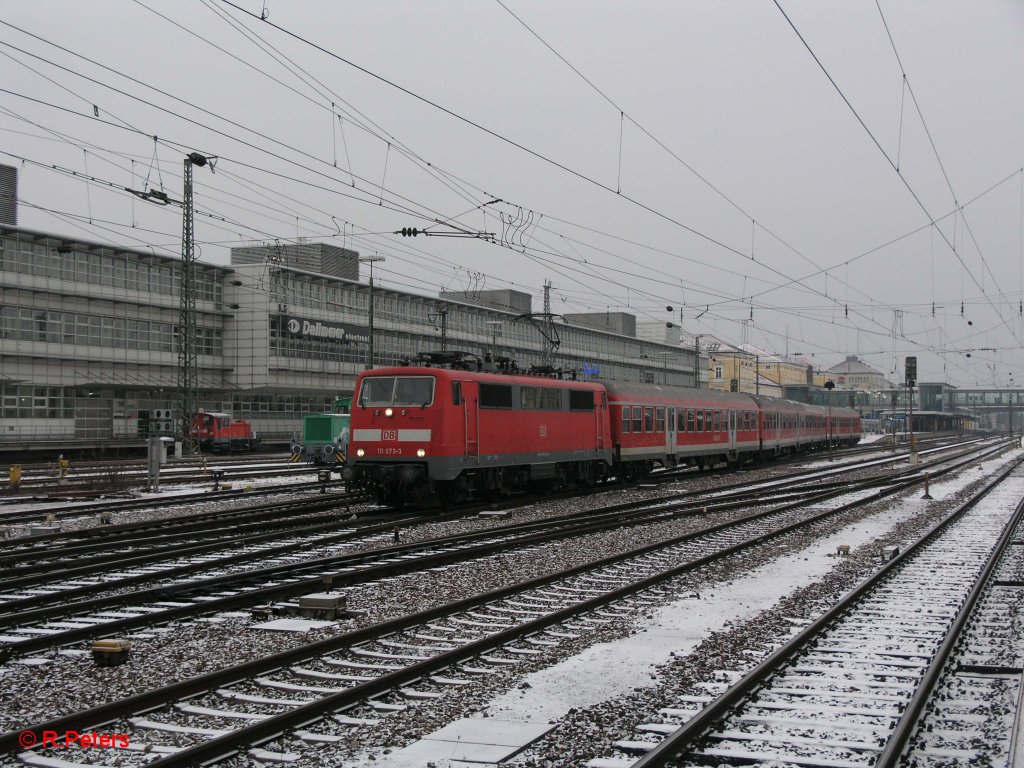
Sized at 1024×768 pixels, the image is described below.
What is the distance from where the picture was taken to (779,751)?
6477 millimetres

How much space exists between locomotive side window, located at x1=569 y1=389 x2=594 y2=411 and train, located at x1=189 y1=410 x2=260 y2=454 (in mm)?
31002

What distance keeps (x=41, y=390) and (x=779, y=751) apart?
5420 cm

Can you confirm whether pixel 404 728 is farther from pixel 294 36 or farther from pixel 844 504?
pixel 844 504

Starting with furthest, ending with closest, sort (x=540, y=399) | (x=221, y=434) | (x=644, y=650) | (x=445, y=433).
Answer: (x=221, y=434) < (x=540, y=399) < (x=445, y=433) < (x=644, y=650)

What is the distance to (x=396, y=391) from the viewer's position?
21453 millimetres

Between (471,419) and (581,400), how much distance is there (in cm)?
621

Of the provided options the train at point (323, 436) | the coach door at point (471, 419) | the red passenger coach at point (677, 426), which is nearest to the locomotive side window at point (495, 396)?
the coach door at point (471, 419)

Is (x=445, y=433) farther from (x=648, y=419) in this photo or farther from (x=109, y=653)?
(x=648, y=419)

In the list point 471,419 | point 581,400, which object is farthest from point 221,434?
point 471,419

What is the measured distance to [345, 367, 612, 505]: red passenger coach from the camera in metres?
20.9

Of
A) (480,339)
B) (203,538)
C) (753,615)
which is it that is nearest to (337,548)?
(203,538)

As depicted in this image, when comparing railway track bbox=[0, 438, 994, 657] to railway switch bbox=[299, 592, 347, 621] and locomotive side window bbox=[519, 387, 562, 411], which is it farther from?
locomotive side window bbox=[519, 387, 562, 411]

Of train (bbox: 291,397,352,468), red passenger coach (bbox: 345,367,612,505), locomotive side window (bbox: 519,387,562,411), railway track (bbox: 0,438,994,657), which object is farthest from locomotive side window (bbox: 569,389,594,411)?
train (bbox: 291,397,352,468)

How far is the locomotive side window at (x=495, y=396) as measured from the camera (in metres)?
22.3
